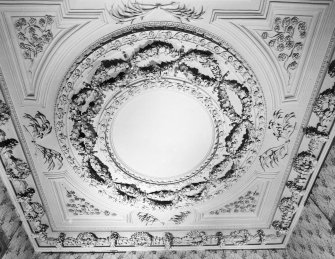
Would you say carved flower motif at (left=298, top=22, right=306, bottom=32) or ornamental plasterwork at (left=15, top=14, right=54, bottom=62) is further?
carved flower motif at (left=298, top=22, right=306, bottom=32)

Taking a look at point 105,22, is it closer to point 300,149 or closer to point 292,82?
point 292,82

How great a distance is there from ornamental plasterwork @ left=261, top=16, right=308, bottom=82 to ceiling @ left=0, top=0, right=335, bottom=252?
11mm

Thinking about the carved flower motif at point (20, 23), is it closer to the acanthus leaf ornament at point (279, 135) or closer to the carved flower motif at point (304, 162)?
the acanthus leaf ornament at point (279, 135)

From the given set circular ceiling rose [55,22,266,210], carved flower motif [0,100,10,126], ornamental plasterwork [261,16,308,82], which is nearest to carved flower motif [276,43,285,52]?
ornamental plasterwork [261,16,308,82]

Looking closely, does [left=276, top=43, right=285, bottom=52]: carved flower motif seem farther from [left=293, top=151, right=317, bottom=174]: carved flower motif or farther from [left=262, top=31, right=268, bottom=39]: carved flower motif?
→ [left=293, top=151, right=317, bottom=174]: carved flower motif

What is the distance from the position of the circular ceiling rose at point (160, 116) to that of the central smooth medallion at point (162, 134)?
0.01 meters

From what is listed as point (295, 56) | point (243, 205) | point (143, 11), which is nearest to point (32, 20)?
point (143, 11)

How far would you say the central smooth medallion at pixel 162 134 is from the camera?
3.91 m

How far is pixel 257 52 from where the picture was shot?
362 centimetres

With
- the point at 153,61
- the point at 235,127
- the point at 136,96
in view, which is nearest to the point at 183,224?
the point at 235,127

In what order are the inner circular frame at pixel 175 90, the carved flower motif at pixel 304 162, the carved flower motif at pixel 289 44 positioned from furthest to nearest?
1. the carved flower motif at pixel 304 162
2. the inner circular frame at pixel 175 90
3. the carved flower motif at pixel 289 44

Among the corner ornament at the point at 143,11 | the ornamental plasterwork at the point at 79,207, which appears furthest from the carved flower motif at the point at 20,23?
the ornamental plasterwork at the point at 79,207

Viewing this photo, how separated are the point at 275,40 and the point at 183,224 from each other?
2778 mm

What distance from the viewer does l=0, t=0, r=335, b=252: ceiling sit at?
3418 millimetres
